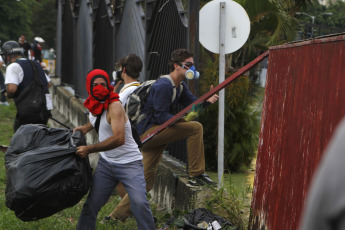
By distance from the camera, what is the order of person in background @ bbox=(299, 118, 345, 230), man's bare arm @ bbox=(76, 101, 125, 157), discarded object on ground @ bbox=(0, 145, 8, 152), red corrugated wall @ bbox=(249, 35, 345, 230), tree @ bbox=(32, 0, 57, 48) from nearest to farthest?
1. person in background @ bbox=(299, 118, 345, 230)
2. red corrugated wall @ bbox=(249, 35, 345, 230)
3. man's bare arm @ bbox=(76, 101, 125, 157)
4. discarded object on ground @ bbox=(0, 145, 8, 152)
5. tree @ bbox=(32, 0, 57, 48)

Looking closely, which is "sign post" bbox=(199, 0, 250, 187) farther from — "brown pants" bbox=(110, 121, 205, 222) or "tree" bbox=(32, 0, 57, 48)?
"tree" bbox=(32, 0, 57, 48)

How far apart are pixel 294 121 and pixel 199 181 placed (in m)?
2.35

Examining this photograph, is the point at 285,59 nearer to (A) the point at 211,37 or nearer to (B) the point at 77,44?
(A) the point at 211,37

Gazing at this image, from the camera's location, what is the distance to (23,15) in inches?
2566

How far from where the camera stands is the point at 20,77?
8.56 m

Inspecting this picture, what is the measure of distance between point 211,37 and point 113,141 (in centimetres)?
206

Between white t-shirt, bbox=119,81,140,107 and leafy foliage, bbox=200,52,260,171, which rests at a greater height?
white t-shirt, bbox=119,81,140,107

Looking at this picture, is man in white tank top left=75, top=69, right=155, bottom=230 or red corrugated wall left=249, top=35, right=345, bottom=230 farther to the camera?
man in white tank top left=75, top=69, right=155, bottom=230

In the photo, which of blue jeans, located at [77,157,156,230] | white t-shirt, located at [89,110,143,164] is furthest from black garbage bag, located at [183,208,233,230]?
white t-shirt, located at [89,110,143,164]

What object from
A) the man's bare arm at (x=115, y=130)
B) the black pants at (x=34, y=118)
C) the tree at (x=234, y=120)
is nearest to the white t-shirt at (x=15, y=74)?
the black pants at (x=34, y=118)

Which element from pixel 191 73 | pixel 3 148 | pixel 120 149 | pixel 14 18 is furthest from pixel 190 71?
pixel 14 18

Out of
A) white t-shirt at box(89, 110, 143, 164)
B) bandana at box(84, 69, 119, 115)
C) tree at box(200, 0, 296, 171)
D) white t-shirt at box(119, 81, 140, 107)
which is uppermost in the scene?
bandana at box(84, 69, 119, 115)

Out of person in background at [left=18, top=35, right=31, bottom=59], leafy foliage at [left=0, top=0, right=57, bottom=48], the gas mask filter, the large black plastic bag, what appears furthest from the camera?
leafy foliage at [left=0, top=0, right=57, bottom=48]

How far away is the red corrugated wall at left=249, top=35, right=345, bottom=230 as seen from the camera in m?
3.46
